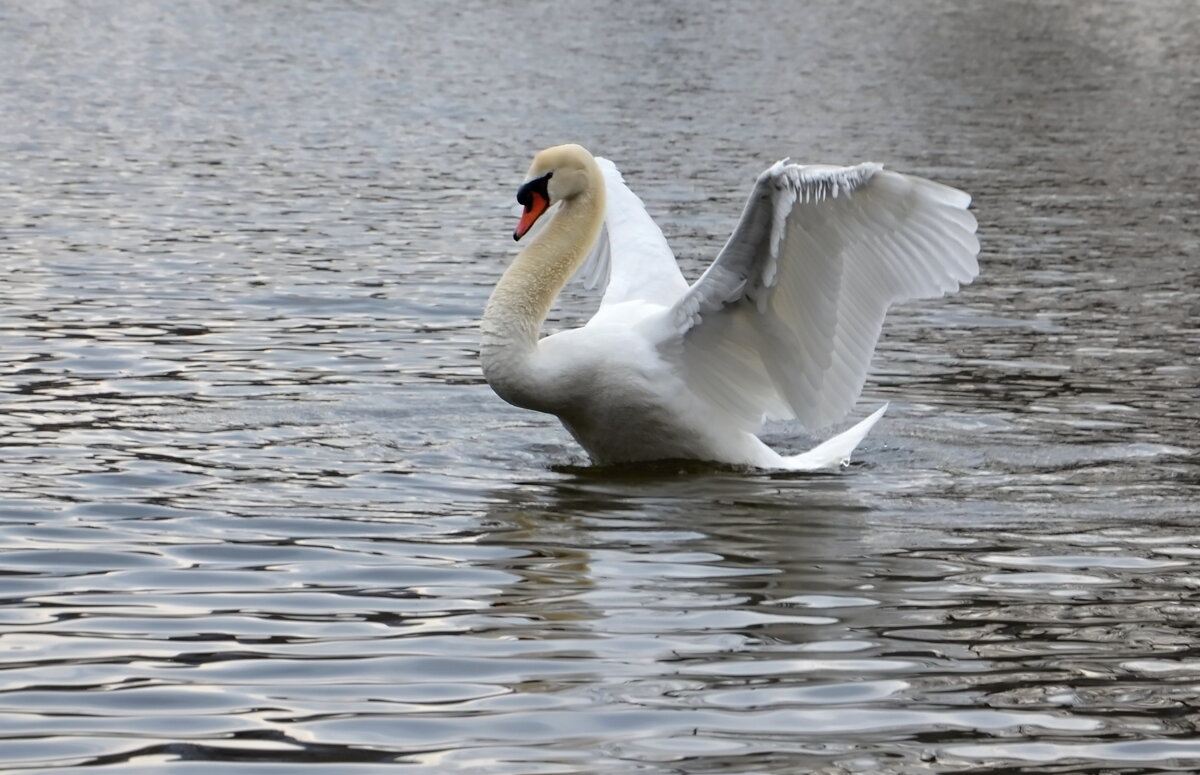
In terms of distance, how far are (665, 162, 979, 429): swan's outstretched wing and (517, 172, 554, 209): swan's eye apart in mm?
926

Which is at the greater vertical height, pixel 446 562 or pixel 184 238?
pixel 184 238

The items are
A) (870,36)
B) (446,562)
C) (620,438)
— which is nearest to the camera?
(446,562)

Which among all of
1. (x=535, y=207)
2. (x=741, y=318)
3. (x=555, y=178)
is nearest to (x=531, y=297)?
(x=535, y=207)

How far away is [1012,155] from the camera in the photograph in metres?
22.7

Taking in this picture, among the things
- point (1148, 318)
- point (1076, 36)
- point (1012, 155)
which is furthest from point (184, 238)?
point (1076, 36)

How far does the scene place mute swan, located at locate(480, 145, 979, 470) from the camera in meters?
8.06

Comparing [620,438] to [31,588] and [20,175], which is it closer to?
[31,588]

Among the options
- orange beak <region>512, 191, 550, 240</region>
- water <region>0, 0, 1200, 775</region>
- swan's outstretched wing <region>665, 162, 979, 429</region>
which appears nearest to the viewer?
water <region>0, 0, 1200, 775</region>

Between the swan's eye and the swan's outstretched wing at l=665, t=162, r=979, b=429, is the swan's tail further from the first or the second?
the swan's eye

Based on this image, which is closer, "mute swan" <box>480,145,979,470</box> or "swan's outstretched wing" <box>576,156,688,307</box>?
"mute swan" <box>480,145,979,470</box>

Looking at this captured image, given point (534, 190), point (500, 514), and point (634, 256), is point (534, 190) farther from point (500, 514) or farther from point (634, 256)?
point (500, 514)

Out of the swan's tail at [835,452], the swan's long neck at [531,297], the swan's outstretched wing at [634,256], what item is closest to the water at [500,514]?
the swan's tail at [835,452]

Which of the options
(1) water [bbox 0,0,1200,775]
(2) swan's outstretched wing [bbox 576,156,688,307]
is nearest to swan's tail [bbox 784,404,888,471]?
(1) water [bbox 0,0,1200,775]

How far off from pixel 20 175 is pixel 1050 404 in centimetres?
1121
